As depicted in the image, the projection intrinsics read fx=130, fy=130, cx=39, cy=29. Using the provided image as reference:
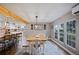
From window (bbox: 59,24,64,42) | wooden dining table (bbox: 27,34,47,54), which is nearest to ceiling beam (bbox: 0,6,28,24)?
wooden dining table (bbox: 27,34,47,54)

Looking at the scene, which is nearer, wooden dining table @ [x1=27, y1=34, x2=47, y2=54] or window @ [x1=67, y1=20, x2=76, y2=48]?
window @ [x1=67, y1=20, x2=76, y2=48]

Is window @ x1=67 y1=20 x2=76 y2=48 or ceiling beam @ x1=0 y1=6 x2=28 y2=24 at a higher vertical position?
ceiling beam @ x1=0 y1=6 x2=28 y2=24

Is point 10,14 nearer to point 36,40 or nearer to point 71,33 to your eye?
point 36,40

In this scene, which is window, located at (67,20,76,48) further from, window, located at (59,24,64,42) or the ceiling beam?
the ceiling beam

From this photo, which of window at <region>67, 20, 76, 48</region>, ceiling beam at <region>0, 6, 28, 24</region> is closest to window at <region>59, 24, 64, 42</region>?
window at <region>67, 20, 76, 48</region>

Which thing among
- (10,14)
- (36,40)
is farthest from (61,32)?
(10,14)

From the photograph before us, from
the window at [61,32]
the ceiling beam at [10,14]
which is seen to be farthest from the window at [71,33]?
the ceiling beam at [10,14]

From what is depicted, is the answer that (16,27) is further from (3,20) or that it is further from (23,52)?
(23,52)

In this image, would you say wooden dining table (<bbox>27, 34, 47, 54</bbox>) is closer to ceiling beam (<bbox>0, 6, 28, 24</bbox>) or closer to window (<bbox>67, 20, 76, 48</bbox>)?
ceiling beam (<bbox>0, 6, 28, 24</bbox>)

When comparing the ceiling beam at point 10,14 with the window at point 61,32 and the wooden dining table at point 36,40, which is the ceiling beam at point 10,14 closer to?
the wooden dining table at point 36,40

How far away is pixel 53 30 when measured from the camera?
3.37 metres

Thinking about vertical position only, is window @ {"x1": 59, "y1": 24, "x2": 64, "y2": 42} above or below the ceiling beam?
below
